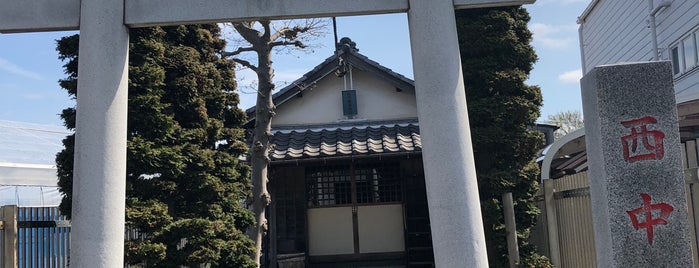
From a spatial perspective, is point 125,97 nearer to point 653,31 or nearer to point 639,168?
point 639,168

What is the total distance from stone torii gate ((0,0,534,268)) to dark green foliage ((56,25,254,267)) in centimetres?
83

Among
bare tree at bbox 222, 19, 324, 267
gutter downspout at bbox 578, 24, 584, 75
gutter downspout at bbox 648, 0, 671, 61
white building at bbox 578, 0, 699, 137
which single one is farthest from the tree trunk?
gutter downspout at bbox 578, 24, 584, 75

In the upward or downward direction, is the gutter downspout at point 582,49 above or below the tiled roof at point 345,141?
above

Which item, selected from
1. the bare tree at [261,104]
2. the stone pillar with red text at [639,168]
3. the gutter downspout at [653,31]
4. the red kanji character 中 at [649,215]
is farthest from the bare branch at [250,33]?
the gutter downspout at [653,31]

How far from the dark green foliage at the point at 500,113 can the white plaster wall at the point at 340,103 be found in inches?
177

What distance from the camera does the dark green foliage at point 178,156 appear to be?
7.19 metres

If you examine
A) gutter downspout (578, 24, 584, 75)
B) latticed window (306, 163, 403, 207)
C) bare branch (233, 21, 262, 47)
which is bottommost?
latticed window (306, 163, 403, 207)

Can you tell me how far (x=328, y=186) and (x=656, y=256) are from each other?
27.8 ft

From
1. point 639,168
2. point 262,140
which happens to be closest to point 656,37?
point 262,140

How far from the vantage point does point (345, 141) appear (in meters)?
12.0

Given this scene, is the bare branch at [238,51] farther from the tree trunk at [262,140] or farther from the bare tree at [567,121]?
the bare tree at [567,121]

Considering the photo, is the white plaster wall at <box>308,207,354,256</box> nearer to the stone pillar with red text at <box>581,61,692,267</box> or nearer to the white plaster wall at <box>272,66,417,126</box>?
the white plaster wall at <box>272,66,417,126</box>

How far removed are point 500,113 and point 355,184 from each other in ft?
15.8

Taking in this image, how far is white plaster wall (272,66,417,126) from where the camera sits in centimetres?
1336
